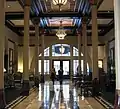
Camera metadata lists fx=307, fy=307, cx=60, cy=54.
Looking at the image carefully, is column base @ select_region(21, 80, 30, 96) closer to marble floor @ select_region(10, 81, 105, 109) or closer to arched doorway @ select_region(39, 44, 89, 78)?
marble floor @ select_region(10, 81, 105, 109)

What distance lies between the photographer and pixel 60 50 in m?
34.7

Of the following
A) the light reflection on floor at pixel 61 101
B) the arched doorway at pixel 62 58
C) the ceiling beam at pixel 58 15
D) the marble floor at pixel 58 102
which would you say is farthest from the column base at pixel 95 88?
the arched doorway at pixel 62 58

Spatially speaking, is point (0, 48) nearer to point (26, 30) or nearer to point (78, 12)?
point (26, 30)

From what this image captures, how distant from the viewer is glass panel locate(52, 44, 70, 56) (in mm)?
34812

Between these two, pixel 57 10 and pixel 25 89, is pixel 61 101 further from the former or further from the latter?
pixel 57 10

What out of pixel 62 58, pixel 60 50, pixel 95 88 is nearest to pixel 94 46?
pixel 95 88

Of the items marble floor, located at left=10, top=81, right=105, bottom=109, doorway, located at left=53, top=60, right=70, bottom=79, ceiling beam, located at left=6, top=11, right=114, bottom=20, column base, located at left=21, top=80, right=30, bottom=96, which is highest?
ceiling beam, located at left=6, top=11, right=114, bottom=20

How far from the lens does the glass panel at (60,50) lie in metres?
34.8

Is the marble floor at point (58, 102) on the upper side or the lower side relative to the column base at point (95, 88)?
lower

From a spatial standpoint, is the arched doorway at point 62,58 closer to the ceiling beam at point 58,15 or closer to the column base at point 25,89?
the ceiling beam at point 58,15

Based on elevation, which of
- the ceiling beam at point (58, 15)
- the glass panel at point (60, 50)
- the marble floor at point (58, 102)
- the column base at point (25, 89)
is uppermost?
the ceiling beam at point (58, 15)

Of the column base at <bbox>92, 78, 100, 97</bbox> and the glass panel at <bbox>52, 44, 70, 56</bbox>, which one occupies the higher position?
the glass panel at <bbox>52, 44, 70, 56</bbox>

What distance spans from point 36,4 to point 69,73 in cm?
1789

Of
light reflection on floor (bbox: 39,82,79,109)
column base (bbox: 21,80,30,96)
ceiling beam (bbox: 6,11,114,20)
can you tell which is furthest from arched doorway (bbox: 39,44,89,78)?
column base (bbox: 21,80,30,96)
